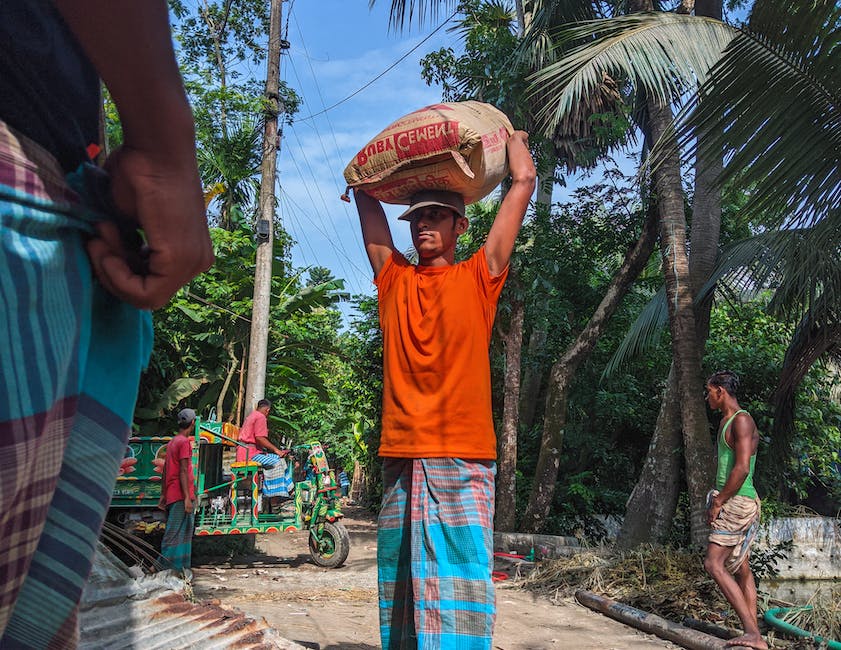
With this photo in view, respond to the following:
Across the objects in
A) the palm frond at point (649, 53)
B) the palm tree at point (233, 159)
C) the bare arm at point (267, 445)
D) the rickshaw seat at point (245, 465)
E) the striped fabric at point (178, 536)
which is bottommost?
the striped fabric at point (178, 536)

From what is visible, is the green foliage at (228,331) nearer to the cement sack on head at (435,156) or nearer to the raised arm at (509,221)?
the cement sack on head at (435,156)

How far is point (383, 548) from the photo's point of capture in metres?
3.05

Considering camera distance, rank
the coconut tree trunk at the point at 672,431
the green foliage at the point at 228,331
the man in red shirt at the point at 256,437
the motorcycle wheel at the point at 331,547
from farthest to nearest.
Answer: the green foliage at the point at 228,331 → the man in red shirt at the point at 256,437 → the motorcycle wheel at the point at 331,547 → the coconut tree trunk at the point at 672,431

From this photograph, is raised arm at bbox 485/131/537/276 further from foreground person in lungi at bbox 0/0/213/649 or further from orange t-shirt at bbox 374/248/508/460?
foreground person in lungi at bbox 0/0/213/649

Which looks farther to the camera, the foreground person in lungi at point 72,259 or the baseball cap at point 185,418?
the baseball cap at point 185,418

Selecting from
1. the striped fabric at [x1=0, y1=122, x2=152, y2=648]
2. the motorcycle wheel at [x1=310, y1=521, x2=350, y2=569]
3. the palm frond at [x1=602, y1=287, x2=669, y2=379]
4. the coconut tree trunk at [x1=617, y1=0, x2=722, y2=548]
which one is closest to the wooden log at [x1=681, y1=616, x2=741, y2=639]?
the coconut tree trunk at [x1=617, y1=0, x2=722, y2=548]

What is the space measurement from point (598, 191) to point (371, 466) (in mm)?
8711

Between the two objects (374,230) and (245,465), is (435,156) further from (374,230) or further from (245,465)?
(245,465)

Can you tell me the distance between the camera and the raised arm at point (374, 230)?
11.1 feet

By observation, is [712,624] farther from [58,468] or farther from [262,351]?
[262,351]

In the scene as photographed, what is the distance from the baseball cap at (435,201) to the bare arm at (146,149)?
2.30m

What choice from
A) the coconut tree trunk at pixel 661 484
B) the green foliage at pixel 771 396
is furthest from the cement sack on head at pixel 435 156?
the green foliage at pixel 771 396

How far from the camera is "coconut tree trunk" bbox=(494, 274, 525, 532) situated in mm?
11602

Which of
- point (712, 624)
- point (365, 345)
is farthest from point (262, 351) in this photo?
point (712, 624)
